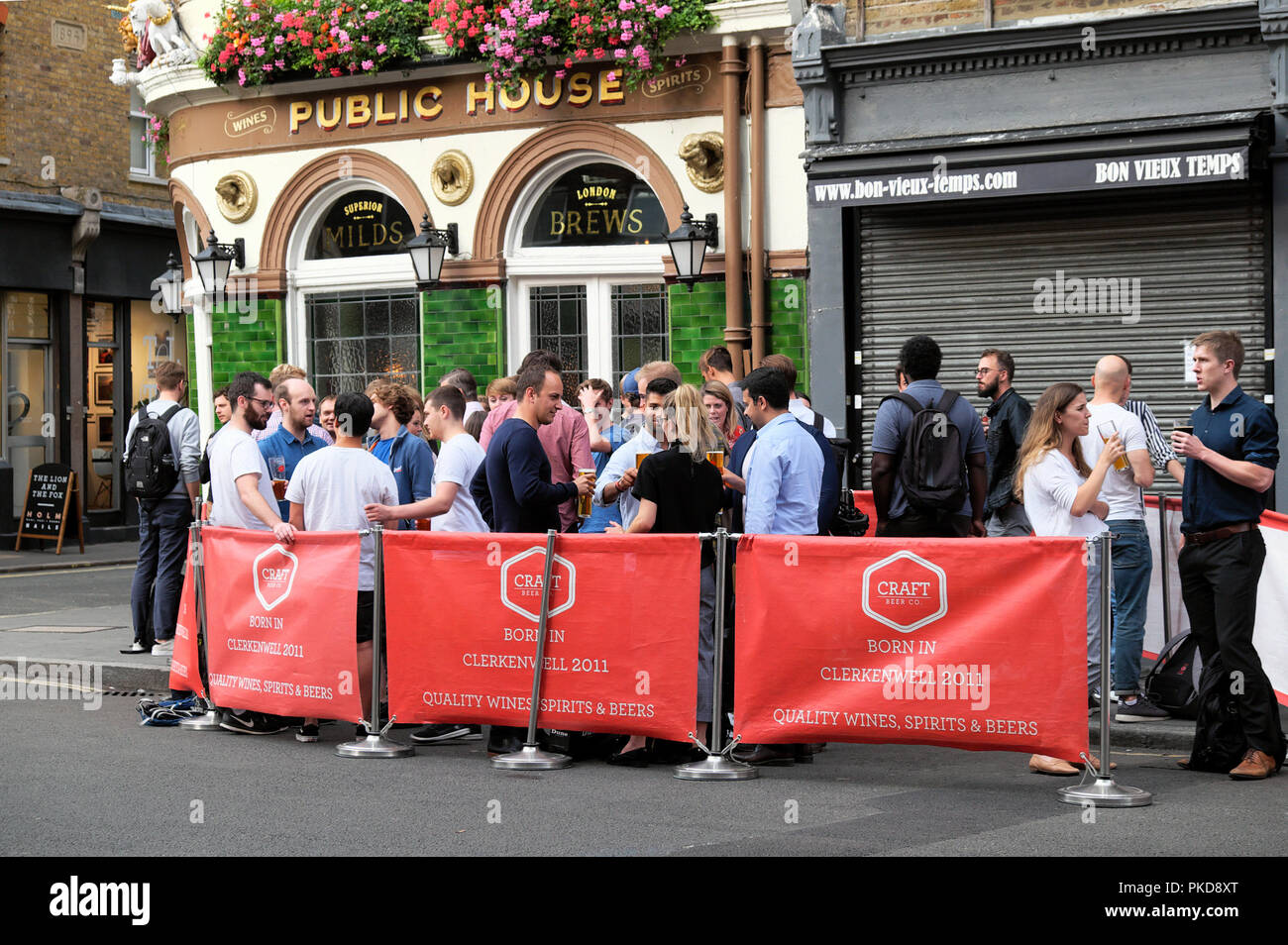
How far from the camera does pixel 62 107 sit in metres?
23.6

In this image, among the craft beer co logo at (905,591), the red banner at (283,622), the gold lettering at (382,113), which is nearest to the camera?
the craft beer co logo at (905,591)

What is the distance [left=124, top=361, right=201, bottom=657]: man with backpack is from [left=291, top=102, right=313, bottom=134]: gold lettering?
6.57 m

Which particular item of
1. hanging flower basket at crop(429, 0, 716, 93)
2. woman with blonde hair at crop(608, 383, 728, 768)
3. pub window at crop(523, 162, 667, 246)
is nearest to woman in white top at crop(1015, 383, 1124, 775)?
woman with blonde hair at crop(608, 383, 728, 768)

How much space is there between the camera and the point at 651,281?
15805 mm

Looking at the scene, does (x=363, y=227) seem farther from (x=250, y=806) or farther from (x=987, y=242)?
(x=250, y=806)

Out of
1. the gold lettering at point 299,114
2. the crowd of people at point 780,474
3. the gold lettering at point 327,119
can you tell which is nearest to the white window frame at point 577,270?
the gold lettering at point 327,119

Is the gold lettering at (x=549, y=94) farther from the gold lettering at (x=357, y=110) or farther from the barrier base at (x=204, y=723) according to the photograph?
the barrier base at (x=204, y=723)

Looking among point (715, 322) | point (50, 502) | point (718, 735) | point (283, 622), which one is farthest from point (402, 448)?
point (50, 502)

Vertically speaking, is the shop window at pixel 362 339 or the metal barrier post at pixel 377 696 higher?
the shop window at pixel 362 339

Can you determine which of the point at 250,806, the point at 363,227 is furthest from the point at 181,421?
the point at 363,227

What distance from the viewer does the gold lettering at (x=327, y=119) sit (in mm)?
17047

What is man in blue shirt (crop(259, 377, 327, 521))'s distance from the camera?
31.9ft

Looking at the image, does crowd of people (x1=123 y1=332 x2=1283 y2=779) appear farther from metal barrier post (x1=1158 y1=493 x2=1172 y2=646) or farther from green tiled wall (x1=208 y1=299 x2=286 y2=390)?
green tiled wall (x1=208 y1=299 x2=286 y2=390)

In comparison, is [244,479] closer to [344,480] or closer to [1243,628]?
[344,480]
